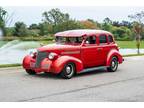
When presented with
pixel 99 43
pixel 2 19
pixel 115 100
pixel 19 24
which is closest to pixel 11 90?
pixel 115 100

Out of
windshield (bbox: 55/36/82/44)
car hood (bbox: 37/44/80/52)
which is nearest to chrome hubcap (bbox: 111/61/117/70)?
windshield (bbox: 55/36/82/44)

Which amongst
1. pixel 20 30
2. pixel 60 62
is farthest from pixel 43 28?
pixel 60 62

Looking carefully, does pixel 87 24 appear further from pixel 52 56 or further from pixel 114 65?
pixel 52 56

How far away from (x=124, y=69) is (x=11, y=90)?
6.75m

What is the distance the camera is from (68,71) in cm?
1346

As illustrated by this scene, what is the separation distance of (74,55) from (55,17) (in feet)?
61.2

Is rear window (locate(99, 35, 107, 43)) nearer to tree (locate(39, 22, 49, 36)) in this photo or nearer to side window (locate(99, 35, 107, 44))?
side window (locate(99, 35, 107, 44))

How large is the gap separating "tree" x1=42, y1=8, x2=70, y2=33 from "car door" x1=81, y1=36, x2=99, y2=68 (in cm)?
1549

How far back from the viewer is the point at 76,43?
47.5 feet

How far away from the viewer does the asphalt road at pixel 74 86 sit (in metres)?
9.97

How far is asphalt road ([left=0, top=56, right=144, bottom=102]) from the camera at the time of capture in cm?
997

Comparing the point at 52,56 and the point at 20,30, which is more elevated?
the point at 20,30

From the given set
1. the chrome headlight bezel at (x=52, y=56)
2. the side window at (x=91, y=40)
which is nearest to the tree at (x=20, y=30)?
the side window at (x=91, y=40)

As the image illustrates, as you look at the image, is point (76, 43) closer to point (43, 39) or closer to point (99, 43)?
point (99, 43)
